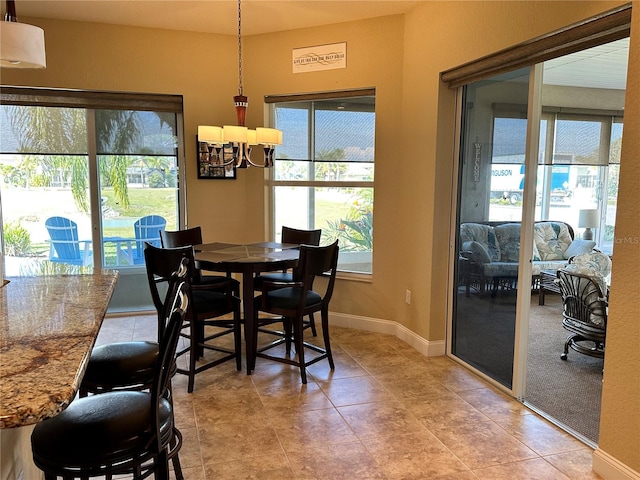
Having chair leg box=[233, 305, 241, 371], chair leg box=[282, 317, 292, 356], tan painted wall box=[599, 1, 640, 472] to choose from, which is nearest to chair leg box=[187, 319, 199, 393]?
chair leg box=[233, 305, 241, 371]

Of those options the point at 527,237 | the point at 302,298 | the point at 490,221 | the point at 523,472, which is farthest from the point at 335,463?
the point at 490,221

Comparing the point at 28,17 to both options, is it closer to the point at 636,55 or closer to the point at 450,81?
the point at 450,81

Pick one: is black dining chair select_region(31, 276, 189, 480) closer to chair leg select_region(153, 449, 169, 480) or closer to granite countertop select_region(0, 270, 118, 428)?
chair leg select_region(153, 449, 169, 480)

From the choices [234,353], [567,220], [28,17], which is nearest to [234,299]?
[234,353]

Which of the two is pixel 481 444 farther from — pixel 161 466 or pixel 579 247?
pixel 579 247

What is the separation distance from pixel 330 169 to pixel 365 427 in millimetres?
2571

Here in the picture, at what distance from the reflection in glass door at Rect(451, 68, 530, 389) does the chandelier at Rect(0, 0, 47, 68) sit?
2664 mm

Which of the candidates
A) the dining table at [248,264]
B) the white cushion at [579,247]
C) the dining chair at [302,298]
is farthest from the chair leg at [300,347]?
the white cushion at [579,247]

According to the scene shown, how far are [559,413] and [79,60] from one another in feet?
15.7

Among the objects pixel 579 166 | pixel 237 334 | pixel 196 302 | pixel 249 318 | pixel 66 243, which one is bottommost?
pixel 237 334

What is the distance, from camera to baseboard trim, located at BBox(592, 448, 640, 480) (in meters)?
2.20

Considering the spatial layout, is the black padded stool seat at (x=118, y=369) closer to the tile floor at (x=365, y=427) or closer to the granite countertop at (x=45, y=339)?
the granite countertop at (x=45, y=339)

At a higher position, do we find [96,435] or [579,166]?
[579,166]

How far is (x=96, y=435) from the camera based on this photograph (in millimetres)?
1420
